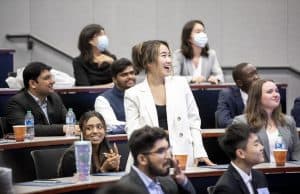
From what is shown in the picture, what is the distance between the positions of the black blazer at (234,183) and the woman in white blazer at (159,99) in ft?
2.48

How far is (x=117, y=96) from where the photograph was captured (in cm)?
730

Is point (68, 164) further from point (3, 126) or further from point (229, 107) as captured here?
point (229, 107)

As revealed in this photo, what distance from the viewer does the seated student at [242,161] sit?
4941 mm

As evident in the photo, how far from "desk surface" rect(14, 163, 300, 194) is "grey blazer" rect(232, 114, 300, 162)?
0.75 ft

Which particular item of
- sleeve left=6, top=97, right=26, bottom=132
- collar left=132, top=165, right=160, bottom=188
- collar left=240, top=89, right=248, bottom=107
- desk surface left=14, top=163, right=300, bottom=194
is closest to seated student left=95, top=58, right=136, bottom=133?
sleeve left=6, top=97, right=26, bottom=132

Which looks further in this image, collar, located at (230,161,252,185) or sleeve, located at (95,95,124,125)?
sleeve, located at (95,95,124,125)

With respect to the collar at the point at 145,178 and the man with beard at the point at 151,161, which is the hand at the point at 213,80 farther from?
the collar at the point at 145,178

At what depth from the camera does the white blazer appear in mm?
5578

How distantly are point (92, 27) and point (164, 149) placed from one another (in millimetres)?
4123

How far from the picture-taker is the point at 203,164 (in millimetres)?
6156

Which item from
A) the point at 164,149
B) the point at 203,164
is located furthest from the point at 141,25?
the point at 164,149

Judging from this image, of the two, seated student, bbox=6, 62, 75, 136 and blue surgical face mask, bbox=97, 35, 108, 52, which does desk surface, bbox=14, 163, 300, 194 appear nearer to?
seated student, bbox=6, 62, 75, 136

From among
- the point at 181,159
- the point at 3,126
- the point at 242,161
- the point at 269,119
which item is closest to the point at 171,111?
the point at 181,159

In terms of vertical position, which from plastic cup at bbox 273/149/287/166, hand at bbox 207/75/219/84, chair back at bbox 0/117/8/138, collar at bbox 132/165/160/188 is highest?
hand at bbox 207/75/219/84
